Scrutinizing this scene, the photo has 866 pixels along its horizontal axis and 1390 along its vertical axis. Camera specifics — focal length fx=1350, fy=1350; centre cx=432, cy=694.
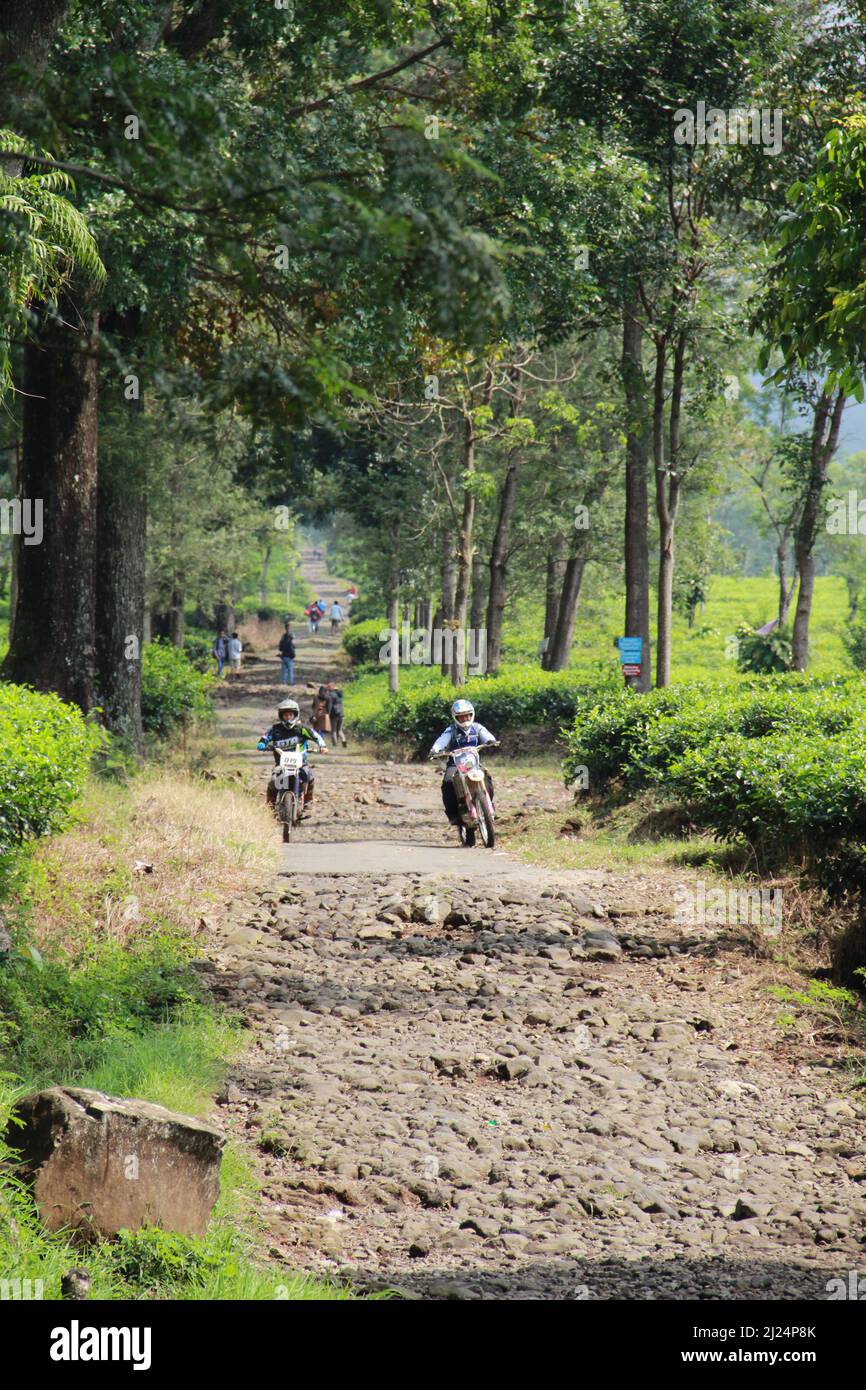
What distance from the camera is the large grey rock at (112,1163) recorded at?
4906 millimetres

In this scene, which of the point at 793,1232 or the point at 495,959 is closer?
the point at 793,1232

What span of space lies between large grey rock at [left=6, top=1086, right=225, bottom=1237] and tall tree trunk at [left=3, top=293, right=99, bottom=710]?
9704 mm

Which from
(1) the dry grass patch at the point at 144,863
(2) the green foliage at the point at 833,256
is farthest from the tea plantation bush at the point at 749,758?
(1) the dry grass patch at the point at 144,863

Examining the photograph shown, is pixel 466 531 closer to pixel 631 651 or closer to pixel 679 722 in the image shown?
pixel 631 651

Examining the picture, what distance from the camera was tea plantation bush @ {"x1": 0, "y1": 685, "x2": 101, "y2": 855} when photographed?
8.48 m

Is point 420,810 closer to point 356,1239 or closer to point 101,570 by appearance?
→ point 101,570

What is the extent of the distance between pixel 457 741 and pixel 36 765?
6781mm

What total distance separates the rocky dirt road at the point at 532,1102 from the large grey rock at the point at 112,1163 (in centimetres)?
50

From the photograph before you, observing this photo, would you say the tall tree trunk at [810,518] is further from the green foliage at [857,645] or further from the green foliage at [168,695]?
the green foliage at [857,645]

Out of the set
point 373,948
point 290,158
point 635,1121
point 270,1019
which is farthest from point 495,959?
point 290,158

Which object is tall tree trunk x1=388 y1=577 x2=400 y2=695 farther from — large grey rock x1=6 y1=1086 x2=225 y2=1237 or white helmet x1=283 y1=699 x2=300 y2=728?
large grey rock x1=6 y1=1086 x2=225 y2=1237

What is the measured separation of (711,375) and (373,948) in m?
12.0

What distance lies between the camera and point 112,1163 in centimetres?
496

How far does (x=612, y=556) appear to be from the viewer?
34625 mm
